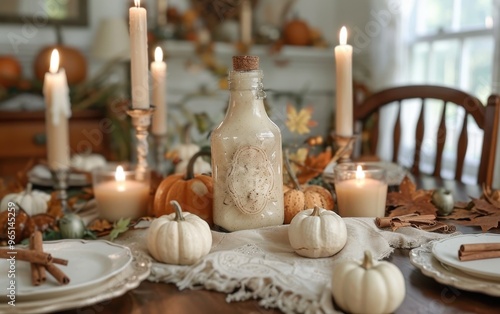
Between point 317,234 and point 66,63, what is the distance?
2.52 meters

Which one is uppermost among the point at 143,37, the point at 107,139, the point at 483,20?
the point at 483,20

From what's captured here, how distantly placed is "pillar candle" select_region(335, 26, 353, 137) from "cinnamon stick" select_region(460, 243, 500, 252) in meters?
0.45

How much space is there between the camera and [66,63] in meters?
2.95

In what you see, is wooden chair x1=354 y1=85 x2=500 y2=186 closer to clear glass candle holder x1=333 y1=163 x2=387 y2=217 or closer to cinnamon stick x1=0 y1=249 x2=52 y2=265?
clear glass candle holder x1=333 y1=163 x2=387 y2=217

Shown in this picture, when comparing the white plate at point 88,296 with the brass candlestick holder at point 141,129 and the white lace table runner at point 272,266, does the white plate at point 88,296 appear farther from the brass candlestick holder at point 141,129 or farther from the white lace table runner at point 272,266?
the brass candlestick holder at point 141,129

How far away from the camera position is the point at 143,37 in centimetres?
106

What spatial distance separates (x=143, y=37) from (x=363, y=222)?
0.55 m

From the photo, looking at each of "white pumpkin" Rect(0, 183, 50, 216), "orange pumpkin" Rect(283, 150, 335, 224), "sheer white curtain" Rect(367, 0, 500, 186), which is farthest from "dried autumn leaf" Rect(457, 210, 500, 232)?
"sheer white curtain" Rect(367, 0, 500, 186)

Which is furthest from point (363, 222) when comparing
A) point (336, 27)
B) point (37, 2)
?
point (336, 27)

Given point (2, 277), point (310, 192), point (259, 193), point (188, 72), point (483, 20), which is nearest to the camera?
point (2, 277)

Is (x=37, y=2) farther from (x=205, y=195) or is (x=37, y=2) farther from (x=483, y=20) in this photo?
(x=205, y=195)

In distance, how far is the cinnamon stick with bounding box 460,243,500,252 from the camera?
2.31 feet

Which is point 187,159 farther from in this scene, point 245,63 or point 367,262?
point 367,262

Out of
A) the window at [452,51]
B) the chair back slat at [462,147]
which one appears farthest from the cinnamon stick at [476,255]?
the window at [452,51]
